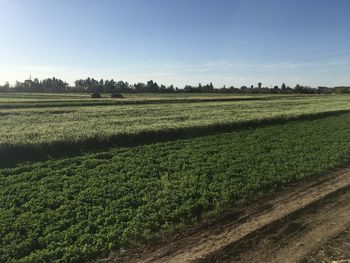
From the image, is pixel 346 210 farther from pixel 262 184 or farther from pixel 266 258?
pixel 266 258

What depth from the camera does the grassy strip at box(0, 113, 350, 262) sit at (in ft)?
32.2

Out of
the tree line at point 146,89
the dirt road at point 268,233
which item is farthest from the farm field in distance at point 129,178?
the tree line at point 146,89

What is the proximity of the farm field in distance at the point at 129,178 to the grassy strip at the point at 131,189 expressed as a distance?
0.03 m

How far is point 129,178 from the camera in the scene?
1534 centimetres

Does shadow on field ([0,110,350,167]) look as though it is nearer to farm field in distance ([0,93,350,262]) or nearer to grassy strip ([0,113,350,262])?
farm field in distance ([0,93,350,262])

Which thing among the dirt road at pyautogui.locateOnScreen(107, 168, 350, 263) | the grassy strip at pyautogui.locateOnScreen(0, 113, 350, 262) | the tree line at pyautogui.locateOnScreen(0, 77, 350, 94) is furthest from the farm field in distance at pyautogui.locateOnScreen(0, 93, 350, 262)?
the tree line at pyautogui.locateOnScreen(0, 77, 350, 94)

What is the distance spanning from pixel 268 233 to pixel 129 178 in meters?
7.03

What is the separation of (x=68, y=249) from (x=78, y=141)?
12676 mm

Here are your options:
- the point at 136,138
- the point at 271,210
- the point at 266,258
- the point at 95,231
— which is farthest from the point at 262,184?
the point at 136,138

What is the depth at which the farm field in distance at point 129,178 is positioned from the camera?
999 centimetres

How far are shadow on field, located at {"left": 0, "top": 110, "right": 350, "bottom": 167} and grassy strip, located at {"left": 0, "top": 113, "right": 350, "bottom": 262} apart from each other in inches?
65.8

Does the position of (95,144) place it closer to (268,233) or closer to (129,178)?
(129,178)

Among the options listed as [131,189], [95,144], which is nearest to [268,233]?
[131,189]

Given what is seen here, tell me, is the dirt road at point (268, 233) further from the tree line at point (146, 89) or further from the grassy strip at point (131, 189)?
the tree line at point (146, 89)
